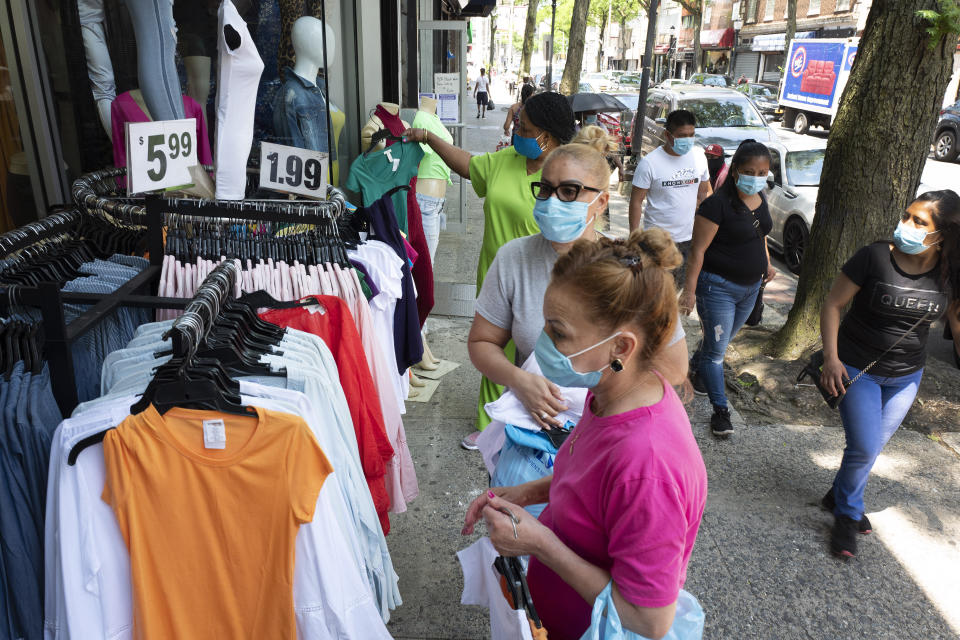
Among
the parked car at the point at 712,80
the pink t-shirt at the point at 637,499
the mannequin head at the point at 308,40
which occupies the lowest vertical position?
the pink t-shirt at the point at 637,499

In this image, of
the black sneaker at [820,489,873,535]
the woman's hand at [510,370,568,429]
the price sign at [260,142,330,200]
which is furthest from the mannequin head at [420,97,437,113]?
the woman's hand at [510,370,568,429]

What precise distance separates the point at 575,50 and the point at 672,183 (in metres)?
14.4

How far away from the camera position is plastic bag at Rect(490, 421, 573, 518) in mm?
2127

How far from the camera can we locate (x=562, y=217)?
2.58m

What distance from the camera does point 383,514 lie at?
289cm

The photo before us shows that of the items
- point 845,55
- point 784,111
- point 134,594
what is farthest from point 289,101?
point 784,111

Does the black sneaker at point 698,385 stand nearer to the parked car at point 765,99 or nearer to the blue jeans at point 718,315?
the blue jeans at point 718,315

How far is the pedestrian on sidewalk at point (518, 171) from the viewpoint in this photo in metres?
3.51

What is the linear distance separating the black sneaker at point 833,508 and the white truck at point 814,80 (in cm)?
2059

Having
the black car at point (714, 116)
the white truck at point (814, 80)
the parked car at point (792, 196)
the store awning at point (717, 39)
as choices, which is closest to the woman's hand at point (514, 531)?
the parked car at point (792, 196)

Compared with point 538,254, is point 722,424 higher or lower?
lower

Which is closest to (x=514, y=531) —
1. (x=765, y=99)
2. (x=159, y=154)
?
(x=159, y=154)

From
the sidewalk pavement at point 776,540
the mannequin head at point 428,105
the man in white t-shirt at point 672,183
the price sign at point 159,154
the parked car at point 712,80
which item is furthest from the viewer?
the parked car at point 712,80

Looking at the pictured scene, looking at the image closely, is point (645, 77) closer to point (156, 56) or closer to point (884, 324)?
point (884, 324)
